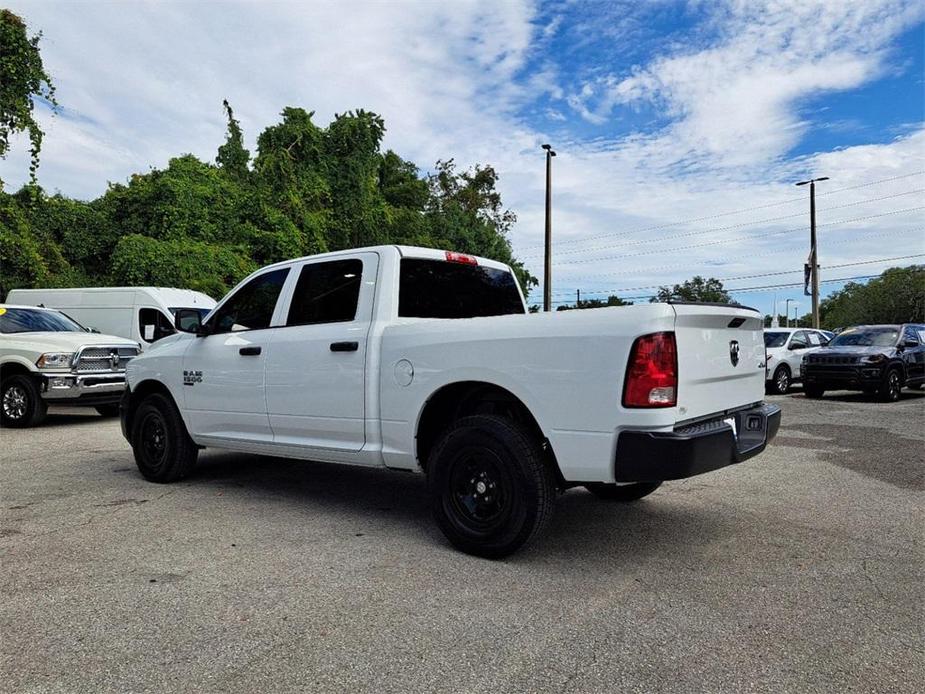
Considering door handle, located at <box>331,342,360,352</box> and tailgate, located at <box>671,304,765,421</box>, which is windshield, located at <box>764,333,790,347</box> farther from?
door handle, located at <box>331,342,360,352</box>

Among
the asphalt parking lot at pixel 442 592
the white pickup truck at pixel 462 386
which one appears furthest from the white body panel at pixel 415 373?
the asphalt parking lot at pixel 442 592

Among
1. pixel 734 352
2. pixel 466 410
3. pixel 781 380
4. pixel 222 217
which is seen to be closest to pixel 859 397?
pixel 781 380

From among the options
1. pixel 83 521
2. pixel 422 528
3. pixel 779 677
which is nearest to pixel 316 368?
pixel 422 528

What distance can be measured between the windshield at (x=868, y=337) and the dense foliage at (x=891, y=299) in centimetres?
6028

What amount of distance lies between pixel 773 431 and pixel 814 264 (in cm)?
2865

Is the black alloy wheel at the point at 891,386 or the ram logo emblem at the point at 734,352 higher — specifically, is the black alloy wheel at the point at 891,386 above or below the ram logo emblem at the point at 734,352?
below

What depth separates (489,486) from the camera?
3934 mm

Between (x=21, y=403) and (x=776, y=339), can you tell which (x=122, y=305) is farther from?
(x=776, y=339)

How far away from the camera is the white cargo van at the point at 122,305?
45.3 feet

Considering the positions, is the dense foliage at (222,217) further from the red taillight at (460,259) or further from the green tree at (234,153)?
the red taillight at (460,259)

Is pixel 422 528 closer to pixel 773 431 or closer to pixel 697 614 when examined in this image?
pixel 697 614

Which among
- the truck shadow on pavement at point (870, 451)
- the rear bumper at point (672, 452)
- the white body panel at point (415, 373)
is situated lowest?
the truck shadow on pavement at point (870, 451)

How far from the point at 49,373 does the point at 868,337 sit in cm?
1580

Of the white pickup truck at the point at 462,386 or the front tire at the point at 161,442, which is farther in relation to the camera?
the front tire at the point at 161,442
